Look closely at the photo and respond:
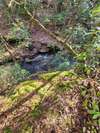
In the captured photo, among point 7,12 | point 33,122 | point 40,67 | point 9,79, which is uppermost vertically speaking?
point 33,122

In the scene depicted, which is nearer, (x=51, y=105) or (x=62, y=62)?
(x=51, y=105)

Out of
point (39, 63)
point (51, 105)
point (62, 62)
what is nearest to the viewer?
point (51, 105)

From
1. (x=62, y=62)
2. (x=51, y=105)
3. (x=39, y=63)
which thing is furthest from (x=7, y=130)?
(x=39, y=63)

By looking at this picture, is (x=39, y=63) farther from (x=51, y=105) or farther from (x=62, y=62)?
(x=51, y=105)

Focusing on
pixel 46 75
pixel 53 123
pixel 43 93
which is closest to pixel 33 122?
pixel 53 123

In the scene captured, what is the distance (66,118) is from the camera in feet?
6.53

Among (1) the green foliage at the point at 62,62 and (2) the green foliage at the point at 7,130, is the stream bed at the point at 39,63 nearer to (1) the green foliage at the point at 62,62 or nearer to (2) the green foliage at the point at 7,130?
(1) the green foliage at the point at 62,62

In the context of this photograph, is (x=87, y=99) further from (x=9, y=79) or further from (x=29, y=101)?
(x=9, y=79)

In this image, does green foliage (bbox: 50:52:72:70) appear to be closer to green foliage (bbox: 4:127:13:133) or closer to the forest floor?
the forest floor

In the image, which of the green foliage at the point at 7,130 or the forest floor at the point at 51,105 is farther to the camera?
the green foliage at the point at 7,130

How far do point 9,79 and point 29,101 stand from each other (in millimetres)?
3776

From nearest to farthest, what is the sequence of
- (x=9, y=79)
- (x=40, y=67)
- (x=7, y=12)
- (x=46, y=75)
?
1. (x=46, y=75)
2. (x=9, y=79)
3. (x=40, y=67)
4. (x=7, y=12)

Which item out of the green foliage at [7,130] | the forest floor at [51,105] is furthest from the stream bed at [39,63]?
the green foliage at [7,130]

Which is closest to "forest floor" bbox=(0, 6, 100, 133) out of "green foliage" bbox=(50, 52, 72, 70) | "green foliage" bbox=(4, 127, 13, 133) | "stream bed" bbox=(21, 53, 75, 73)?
"green foliage" bbox=(4, 127, 13, 133)
